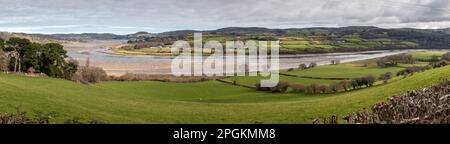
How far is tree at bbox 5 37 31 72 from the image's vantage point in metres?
43.2

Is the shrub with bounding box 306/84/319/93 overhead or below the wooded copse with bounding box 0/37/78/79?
below

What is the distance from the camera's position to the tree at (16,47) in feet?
142

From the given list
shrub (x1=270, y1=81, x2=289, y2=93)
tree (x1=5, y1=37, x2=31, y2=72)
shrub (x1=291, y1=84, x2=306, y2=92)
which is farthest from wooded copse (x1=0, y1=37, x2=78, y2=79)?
shrub (x1=291, y1=84, x2=306, y2=92)

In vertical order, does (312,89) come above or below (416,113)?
below

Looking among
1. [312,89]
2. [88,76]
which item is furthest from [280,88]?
[88,76]

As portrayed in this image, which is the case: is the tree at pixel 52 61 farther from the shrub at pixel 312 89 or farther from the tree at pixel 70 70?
the shrub at pixel 312 89

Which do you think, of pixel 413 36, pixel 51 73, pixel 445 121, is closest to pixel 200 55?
pixel 413 36

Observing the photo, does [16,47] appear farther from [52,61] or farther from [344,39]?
[344,39]

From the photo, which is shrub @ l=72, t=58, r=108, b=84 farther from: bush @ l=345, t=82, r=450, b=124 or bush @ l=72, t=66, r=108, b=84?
bush @ l=345, t=82, r=450, b=124

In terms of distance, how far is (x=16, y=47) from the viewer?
147 feet

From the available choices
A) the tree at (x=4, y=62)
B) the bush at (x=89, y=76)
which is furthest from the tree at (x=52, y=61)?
the tree at (x=4, y=62)
